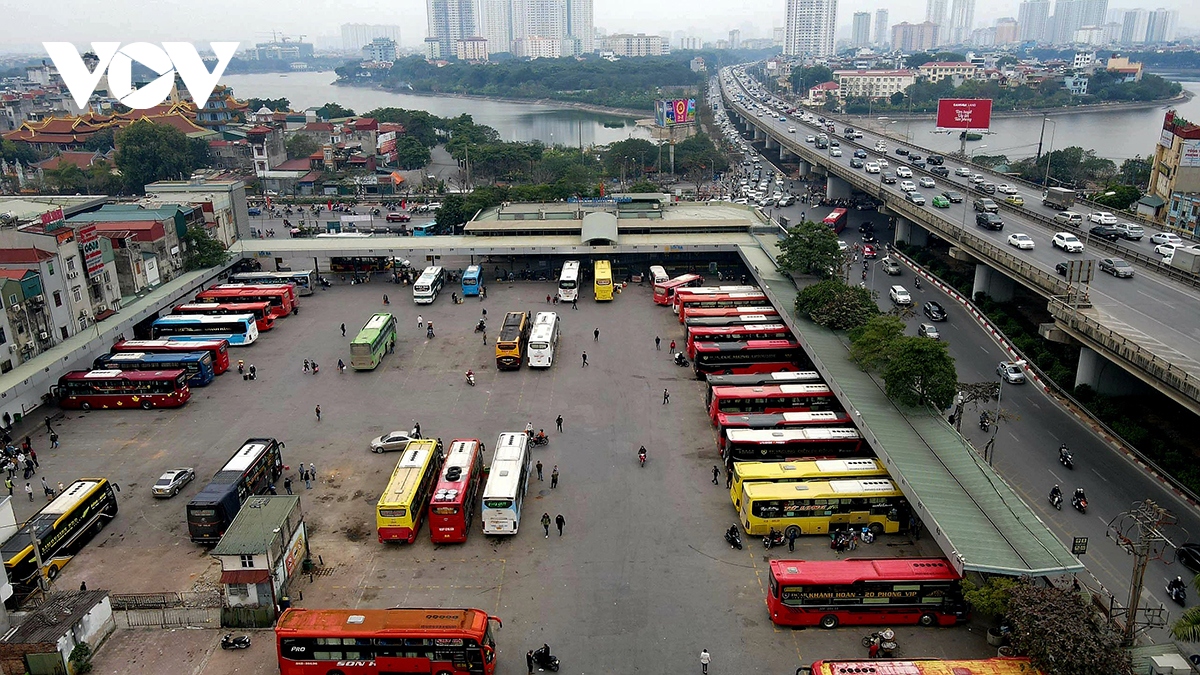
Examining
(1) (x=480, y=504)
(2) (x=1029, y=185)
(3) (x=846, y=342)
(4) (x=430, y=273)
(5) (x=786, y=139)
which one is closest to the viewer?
(1) (x=480, y=504)

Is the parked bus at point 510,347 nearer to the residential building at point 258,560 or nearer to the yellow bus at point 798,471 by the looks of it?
the yellow bus at point 798,471

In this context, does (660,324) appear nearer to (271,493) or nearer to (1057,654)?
(271,493)

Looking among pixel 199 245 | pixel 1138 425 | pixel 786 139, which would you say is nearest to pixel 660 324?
pixel 1138 425

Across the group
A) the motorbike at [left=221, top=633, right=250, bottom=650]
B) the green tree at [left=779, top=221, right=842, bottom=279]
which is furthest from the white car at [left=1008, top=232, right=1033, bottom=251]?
the motorbike at [left=221, top=633, right=250, bottom=650]

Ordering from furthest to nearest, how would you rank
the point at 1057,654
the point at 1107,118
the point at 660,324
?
1. the point at 1107,118
2. the point at 660,324
3. the point at 1057,654

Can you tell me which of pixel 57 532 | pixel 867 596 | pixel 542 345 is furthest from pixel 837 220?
pixel 57 532

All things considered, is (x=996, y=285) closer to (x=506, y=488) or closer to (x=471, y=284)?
(x=471, y=284)

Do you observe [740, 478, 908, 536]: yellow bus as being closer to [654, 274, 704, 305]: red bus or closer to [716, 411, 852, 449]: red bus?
[716, 411, 852, 449]: red bus
